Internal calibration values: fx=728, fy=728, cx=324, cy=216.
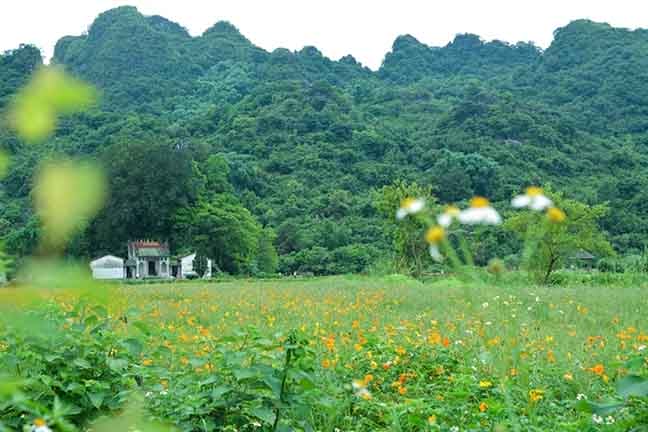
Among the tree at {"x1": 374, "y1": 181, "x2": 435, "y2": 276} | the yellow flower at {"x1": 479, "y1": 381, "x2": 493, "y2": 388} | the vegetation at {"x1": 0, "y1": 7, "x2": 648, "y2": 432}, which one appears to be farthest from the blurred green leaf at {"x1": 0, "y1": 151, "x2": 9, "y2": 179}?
the tree at {"x1": 374, "y1": 181, "x2": 435, "y2": 276}

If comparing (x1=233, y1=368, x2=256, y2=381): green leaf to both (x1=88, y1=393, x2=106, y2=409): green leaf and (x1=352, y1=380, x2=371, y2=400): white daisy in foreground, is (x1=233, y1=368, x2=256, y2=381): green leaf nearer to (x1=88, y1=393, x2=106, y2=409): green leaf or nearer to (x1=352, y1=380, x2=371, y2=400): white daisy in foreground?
(x1=352, y1=380, x2=371, y2=400): white daisy in foreground

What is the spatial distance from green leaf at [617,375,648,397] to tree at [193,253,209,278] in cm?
2520

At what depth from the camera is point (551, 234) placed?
1577cm

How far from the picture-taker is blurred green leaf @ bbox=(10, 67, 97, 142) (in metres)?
0.60

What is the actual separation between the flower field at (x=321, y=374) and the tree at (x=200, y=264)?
67.4 feet

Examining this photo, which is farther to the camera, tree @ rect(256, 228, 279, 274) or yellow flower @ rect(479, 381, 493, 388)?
tree @ rect(256, 228, 279, 274)

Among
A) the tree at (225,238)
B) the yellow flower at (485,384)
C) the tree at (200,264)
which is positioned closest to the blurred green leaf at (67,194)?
the yellow flower at (485,384)

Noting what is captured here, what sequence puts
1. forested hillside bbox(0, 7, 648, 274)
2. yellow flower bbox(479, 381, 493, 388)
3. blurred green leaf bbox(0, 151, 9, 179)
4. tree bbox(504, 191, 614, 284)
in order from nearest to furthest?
blurred green leaf bbox(0, 151, 9, 179), yellow flower bbox(479, 381, 493, 388), tree bbox(504, 191, 614, 284), forested hillside bbox(0, 7, 648, 274)

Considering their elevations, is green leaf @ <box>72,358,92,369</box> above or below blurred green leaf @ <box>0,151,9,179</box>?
below

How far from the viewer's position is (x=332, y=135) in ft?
156

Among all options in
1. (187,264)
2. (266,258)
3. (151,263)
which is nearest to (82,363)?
(187,264)

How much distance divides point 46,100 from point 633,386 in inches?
62.2

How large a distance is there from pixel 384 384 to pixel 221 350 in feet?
5.08

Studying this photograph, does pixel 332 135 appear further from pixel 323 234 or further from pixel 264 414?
pixel 264 414
